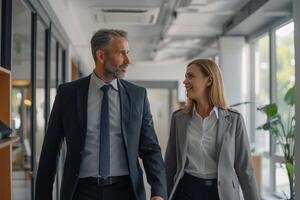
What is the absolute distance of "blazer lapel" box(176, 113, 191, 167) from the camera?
2.26 m

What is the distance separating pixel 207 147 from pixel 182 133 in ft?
0.55

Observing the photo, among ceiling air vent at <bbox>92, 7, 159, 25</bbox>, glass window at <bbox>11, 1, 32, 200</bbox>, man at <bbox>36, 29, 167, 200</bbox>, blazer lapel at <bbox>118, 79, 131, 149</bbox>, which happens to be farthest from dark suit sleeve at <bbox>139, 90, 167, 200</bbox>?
ceiling air vent at <bbox>92, 7, 159, 25</bbox>

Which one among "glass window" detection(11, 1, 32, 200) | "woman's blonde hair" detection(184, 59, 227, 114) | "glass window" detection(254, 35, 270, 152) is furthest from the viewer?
"glass window" detection(254, 35, 270, 152)

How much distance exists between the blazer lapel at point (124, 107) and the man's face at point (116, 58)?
0.22ft

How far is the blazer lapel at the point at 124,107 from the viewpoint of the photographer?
1771mm

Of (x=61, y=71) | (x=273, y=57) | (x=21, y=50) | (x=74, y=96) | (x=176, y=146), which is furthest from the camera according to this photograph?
(x=61, y=71)

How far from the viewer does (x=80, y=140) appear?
5.69 feet

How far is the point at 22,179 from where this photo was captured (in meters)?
3.94

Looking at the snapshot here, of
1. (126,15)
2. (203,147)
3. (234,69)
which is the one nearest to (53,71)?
(126,15)

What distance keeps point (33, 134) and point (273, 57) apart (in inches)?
132

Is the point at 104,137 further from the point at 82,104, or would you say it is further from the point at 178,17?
the point at 178,17

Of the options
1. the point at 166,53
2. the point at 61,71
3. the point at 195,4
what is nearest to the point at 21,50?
the point at 61,71

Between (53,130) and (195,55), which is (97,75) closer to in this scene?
(53,130)

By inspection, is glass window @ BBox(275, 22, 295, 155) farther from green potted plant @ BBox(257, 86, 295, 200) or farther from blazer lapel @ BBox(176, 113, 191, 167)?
blazer lapel @ BBox(176, 113, 191, 167)
